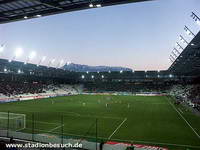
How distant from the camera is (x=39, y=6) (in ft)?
38.9

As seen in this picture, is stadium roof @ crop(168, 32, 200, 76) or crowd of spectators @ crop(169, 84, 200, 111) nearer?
stadium roof @ crop(168, 32, 200, 76)

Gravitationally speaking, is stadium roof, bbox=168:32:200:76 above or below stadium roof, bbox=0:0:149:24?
above

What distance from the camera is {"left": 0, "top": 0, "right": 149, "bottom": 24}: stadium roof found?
11.0 metres

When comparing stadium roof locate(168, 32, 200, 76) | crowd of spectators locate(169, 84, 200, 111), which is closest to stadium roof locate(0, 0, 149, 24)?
stadium roof locate(168, 32, 200, 76)

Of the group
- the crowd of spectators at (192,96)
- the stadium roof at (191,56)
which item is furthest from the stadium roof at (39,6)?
the crowd of spectators at (192,96)

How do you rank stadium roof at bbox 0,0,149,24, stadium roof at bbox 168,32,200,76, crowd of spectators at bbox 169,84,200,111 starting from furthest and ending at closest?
crowd of spectators at bbox 169,84,200,111 < stadium roof at bbox 168,32,200,76 < stadium roof at bbox 0,0,149,24

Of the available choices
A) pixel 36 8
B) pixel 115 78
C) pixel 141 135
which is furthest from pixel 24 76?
pixel 36 8

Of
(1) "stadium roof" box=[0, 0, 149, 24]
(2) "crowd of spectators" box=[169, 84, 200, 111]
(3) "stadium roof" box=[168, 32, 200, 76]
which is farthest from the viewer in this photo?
(2) "crowd of spectators" box=[169, 84, 200, 111]

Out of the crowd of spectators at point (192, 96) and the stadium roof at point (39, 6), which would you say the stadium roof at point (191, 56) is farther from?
the stadium roof at point (39, 6)

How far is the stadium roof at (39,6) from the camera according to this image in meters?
11.0

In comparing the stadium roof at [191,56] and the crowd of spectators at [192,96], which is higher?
the stadium roof at [191,56]

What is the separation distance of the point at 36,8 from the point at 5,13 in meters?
2.17

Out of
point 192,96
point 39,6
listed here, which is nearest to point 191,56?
point 192,96

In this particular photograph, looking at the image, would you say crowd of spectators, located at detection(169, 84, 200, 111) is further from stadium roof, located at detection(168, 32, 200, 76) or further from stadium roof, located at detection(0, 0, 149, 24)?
stadium roof, located at detection(0, 0, 149, 24)
